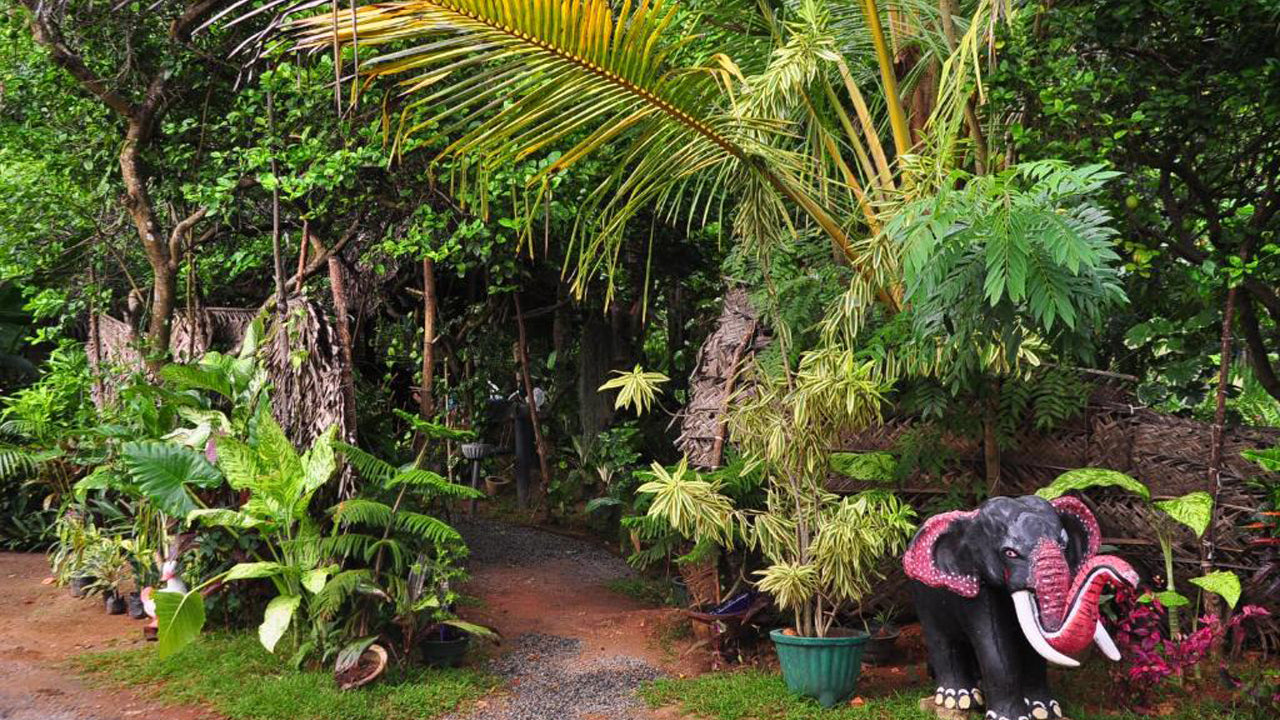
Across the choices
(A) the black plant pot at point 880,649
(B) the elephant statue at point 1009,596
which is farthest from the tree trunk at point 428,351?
(B) the elephant statue at point 1009,596

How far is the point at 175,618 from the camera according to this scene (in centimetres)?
505

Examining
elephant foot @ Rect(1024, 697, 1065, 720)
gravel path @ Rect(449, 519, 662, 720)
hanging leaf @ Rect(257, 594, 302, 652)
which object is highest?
hanging leaf @ Rect(257, 594, 302, 652)

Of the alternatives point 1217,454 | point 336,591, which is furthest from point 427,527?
point 1217,454

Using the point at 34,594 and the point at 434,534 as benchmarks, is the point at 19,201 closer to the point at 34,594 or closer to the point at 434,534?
the point at 34,594

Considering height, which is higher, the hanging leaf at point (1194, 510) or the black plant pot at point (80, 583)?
the hanging leaf at point (1194, 510)

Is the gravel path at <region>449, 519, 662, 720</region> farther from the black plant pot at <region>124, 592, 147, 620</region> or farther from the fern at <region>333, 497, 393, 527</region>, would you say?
the black plant pot at <region>124, 592, 147, 620</region>

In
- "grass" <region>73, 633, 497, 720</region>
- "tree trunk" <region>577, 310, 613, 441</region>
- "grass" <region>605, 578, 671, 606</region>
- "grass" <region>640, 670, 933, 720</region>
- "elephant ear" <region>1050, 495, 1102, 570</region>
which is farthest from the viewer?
"tree trunk" <region>577, 310, 613, 441</region>

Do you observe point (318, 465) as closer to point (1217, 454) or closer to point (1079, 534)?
point (1079, 534)

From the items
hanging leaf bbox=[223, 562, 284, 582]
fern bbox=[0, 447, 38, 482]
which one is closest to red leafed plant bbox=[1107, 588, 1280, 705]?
hanging leaf bbox=[223, 562, 284, 582]

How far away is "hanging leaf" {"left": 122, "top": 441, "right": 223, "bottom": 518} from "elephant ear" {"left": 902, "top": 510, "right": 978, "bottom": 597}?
382 cm

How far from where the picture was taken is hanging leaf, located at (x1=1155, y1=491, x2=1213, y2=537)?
4.56m

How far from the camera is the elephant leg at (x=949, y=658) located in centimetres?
459

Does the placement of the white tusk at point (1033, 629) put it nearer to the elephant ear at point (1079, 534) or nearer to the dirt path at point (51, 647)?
the elephant ear at point (1079, 534)

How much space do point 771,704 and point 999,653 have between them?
118 centimetres
